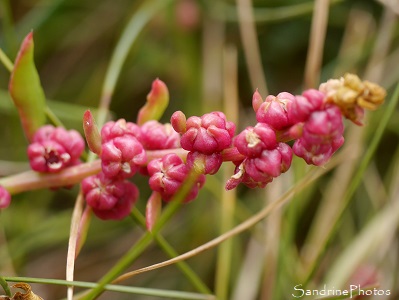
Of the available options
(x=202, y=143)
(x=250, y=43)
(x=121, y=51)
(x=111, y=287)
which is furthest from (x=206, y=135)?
(x=250, y=43)

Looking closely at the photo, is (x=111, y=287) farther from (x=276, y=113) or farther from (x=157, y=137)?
(x=276, y=113)

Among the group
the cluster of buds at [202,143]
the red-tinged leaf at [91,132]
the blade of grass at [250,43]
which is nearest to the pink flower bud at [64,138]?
the cluster of buds at [202,143]

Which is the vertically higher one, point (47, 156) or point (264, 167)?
point (47, 156)

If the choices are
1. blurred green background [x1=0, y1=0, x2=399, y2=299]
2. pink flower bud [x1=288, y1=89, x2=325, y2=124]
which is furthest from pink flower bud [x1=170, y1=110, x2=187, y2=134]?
blurred green background [x1=0, y1=0, x2=399, y2=299]

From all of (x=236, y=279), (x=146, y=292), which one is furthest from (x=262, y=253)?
(x=146, y=292)

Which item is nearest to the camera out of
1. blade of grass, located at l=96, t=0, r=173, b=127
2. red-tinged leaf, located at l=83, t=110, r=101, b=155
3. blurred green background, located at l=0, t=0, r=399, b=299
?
red-tinged leaf, located at l=83, t=110, r=101, b=155

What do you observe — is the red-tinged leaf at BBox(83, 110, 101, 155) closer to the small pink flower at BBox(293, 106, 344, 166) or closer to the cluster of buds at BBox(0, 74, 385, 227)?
the cluster of buds at BBox(0, 74, 385, 227)
